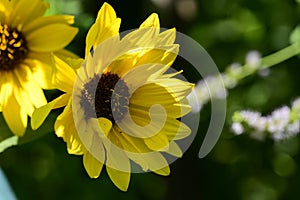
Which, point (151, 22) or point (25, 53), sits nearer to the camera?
point (151, 22)

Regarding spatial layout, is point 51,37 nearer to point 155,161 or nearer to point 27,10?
point 27,10

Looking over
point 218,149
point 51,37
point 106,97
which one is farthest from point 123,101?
point 218,149

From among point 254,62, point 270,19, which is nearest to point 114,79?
point 254,62

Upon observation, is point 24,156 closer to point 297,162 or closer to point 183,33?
point 183,33

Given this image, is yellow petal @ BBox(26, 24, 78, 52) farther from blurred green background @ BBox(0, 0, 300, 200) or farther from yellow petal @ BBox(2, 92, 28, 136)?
blurred green background @ BBox(0, 0, 300, 200)

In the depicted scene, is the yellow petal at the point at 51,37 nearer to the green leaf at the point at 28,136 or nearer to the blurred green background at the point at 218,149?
the green leaf at the point at 28,136

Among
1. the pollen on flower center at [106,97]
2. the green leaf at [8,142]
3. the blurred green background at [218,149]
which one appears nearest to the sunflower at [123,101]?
the pollen on flower center at [106,97]

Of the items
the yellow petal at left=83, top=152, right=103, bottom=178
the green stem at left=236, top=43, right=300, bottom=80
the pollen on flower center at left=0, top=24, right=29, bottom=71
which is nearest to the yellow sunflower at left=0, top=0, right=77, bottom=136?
the pollen on flower center at left=0, top=24, right=29, bottom=71
